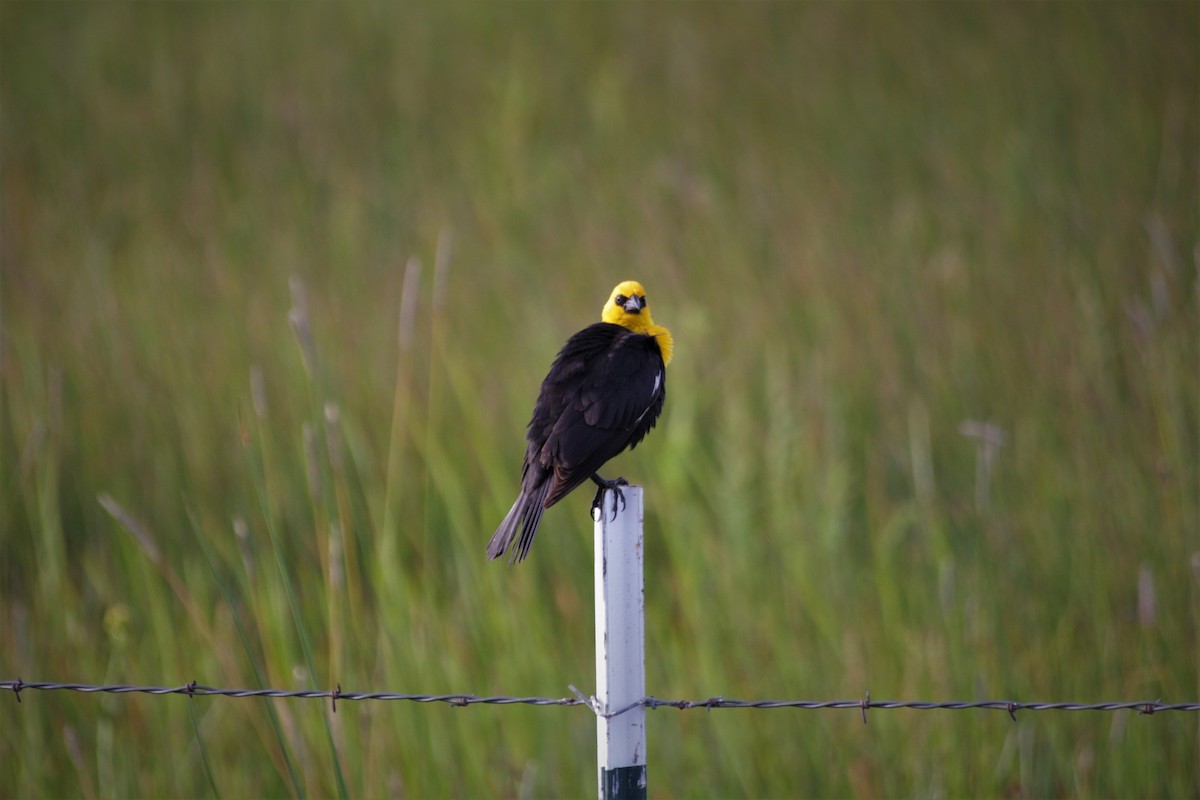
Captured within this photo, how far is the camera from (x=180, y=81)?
8.30 m

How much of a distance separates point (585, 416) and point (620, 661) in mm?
1049

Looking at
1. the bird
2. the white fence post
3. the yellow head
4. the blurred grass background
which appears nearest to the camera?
the white fence post

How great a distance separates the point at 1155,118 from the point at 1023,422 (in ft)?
10.8

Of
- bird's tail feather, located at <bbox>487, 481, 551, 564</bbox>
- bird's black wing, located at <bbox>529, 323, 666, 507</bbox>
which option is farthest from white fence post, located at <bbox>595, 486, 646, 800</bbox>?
bird's black wing, located at <bbox>529, 323, 666, 507</bbox>

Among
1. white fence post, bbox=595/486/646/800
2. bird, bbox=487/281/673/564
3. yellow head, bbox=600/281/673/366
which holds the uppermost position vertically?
yellow head, bbox=600/281/673/366

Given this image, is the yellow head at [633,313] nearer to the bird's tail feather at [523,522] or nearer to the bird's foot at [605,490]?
the bird's foot at [605,490]

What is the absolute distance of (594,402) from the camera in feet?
10.6

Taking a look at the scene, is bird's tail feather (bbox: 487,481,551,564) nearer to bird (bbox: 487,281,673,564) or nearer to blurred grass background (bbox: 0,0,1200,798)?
bird (bbox: 487,281,673,564)

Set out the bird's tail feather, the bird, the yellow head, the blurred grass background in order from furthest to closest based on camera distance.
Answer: the yellow head < the blurred grass background < the bird < the bird's tail feather

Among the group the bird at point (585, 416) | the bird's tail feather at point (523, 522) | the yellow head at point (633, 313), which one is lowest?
the bird's tail feather at point (523, 522)

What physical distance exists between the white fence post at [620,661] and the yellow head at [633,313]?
5.00ft

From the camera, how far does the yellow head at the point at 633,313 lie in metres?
3.78

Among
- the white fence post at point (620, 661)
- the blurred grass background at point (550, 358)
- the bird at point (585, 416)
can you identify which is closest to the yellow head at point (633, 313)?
the bird at point (585, 416)

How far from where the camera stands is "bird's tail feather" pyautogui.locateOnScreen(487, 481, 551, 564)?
2.96 m
